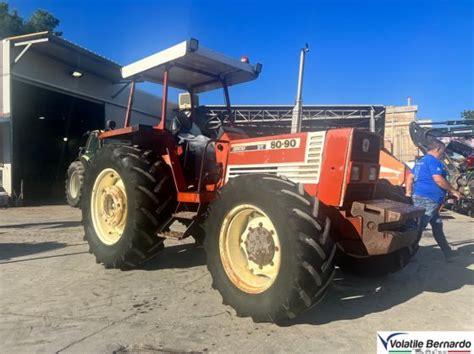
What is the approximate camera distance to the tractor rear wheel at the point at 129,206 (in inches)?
201

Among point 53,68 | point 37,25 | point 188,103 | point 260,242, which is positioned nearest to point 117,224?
point 188,103

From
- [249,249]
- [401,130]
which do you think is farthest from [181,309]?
[401,130]

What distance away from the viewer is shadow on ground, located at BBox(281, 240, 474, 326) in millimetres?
3948

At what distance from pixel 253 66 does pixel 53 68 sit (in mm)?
12299

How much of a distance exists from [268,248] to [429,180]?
3.32m

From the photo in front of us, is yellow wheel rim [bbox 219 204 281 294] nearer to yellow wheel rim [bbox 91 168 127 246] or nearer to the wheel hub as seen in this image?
yellow wheel rim [bbox 91 168 127 246]

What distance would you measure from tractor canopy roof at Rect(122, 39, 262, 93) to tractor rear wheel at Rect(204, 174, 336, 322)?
1945 millimetres

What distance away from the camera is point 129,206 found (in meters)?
5.19

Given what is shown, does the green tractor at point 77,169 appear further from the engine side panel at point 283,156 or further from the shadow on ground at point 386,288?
the shadow on ground at point 386,288

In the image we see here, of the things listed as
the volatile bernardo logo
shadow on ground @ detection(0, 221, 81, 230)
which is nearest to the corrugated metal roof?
shadow on ground @ detection(0, 221, 81, 230)

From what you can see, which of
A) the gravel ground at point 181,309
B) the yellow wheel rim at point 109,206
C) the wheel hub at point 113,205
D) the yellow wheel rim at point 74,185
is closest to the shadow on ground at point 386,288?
the gravel ground at point 181,309

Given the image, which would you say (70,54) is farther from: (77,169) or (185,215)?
(185,215)

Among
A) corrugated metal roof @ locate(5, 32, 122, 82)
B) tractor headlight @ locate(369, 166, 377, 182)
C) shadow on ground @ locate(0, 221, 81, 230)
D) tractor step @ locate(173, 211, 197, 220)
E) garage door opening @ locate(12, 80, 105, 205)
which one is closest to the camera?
tractor headlight @ locate(369, 166, 377, 182)

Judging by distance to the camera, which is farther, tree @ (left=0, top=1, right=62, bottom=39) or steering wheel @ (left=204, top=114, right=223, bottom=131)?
tree @ (left=0, top=1, right=62, bottom=39)
